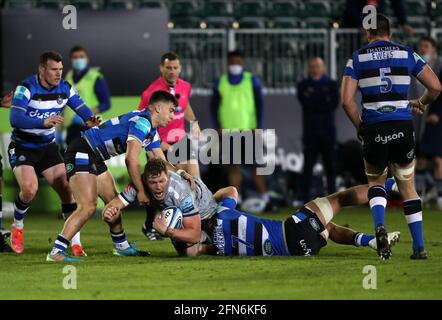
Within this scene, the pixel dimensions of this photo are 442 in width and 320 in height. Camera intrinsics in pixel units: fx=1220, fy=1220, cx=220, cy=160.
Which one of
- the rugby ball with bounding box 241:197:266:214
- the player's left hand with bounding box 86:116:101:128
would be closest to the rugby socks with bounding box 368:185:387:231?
the player's left hand with bounding box 86:116:101:128

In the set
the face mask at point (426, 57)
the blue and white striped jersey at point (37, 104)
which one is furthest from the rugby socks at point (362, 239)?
the face mask at point (426, 57)

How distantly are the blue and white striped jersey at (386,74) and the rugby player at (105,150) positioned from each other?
1879mm

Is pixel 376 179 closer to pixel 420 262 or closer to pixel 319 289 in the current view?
pixel 420 262

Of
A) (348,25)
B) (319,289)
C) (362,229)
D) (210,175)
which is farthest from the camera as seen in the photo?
(348,25)

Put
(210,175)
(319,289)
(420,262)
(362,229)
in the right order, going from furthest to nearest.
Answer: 1. (210,175)
2. (362,229)
3. (420,262)
4. (319,289)

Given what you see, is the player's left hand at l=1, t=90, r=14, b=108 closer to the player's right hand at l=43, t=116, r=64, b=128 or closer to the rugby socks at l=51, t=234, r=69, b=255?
the player's right hand at l=43, t=116, r=64, b=128

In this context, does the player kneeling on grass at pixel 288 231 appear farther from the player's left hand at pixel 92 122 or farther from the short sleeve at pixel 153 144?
the player's left hand at pixel 92 122

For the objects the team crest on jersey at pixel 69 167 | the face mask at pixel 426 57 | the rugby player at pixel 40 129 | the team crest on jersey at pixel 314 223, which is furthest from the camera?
the face mask at pixel 426 57

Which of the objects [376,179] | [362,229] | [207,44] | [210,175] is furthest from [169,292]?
[207,44]

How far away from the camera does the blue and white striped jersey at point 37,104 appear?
12617mm

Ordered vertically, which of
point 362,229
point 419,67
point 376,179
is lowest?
point 362,229

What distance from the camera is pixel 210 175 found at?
61.2ft

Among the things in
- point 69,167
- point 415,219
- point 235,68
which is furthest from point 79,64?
point 415,219
